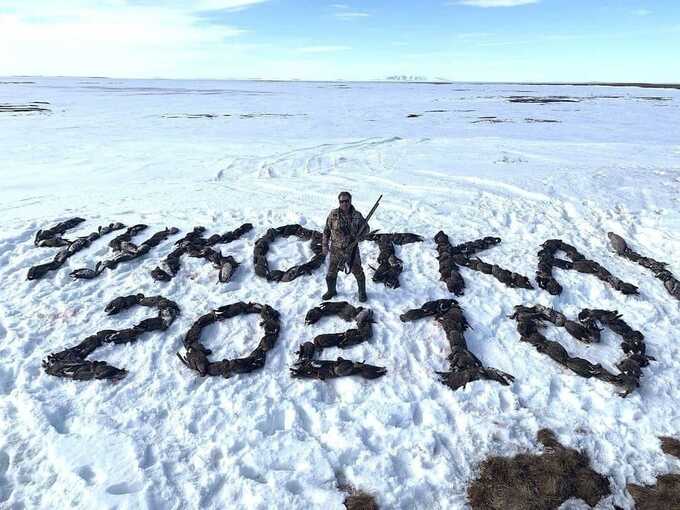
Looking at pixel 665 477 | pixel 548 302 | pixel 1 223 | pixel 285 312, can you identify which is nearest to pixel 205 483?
pixel 285 312

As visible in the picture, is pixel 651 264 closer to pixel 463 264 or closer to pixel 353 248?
pixel 463 264

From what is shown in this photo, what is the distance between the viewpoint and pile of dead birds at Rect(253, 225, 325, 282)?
396 inches

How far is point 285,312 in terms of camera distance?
890cm

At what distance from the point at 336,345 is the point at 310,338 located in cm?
53

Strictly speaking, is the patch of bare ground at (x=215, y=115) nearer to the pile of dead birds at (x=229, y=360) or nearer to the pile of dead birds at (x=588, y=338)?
the pile of dead birds at (x=229, y=360)

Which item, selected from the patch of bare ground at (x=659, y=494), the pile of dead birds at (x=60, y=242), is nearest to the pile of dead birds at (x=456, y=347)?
the patch of bare ground at (x=659, y=494)

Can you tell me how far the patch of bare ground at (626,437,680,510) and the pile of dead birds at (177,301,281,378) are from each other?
5.04m

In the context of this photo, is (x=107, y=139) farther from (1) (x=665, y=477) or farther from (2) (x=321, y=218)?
(1) (x=665, y=477)

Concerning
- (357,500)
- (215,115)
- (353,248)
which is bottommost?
(357,500)

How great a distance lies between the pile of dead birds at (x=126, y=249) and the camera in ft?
32.8

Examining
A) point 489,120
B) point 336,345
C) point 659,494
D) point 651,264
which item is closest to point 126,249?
point 336,345

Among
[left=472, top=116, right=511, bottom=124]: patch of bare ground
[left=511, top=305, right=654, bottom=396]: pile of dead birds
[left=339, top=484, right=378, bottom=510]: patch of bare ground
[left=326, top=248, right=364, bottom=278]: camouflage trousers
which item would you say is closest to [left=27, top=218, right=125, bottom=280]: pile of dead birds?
[left=326, top=248, right=364, bottom=278]: camouflage trousers

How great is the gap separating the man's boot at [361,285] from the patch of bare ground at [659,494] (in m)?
4.89

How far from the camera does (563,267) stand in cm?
1056
